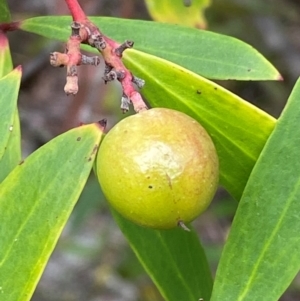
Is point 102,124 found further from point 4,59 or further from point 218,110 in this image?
point 4,59

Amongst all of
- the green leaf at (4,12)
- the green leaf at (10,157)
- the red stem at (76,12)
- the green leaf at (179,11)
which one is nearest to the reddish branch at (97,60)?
the red stem at (76,12)

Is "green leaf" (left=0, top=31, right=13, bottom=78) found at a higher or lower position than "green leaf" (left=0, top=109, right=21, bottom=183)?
higher

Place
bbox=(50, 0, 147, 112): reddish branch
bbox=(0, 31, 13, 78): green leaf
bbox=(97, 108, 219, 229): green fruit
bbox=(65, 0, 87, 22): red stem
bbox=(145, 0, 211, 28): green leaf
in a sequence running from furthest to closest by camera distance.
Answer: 1. bbox=(145, 0, 211, 28): green leaf
2. bbox=(0, 31, 13, 78): green leaf
3. bbox=(65, 0, 87, 22): red stem
4. bbox=(50, 0, 147, 112): reddish branch
5. bbox=(97, 108, 219, 229): green fruit

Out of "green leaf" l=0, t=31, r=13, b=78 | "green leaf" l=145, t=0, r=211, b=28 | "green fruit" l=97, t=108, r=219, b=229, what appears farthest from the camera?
"green leaf" l=145, t=0, r=211, b=28

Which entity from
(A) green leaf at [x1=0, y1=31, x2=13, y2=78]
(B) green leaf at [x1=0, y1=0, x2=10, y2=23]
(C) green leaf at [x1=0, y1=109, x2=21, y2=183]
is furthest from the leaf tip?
(B) green leaf at [x1=0, y1=0, x2=10, y2=23]

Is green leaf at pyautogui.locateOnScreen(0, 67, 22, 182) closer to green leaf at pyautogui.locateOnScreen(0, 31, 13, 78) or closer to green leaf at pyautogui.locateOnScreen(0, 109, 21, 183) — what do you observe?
green leaf at pyautogui.locateOnScreen(0, 109, 21, 183)

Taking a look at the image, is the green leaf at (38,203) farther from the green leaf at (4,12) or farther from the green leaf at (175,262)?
the green leaf at (4,12)

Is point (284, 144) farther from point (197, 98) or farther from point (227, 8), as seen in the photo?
point (227, 8)
